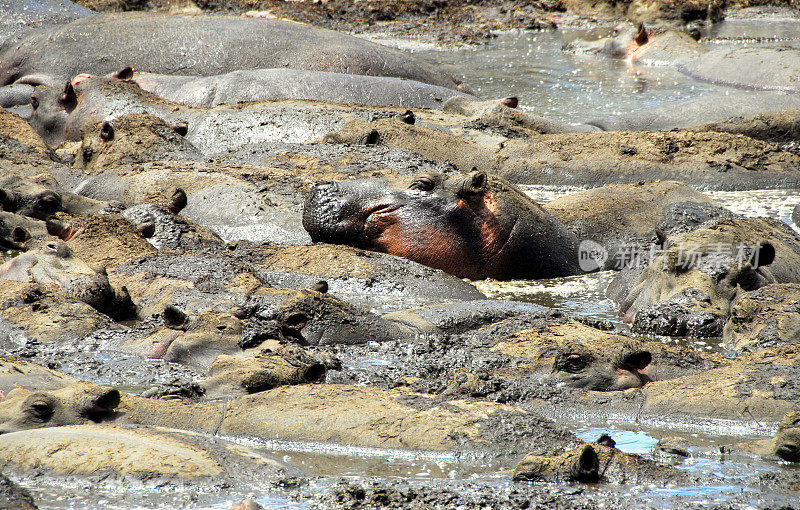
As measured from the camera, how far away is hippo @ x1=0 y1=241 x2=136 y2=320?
627 cm

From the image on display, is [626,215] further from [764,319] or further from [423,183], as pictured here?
[764,319]

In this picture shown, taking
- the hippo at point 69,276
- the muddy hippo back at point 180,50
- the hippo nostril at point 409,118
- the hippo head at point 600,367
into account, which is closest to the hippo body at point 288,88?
the muddy hippo back at point 180,50

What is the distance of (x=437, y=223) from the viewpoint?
7816mm

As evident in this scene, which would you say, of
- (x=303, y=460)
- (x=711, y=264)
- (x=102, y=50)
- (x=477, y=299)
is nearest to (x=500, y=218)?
(x=477, y=299)

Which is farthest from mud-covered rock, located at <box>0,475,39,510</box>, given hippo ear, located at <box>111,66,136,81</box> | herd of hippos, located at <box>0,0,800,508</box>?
hippo ear, located at <box>111,66,136,81</box>

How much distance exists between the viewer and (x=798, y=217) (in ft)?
29.2

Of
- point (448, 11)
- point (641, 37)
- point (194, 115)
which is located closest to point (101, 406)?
point (194, 115)

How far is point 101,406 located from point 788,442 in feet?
9.38

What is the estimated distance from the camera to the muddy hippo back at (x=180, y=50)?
536 inches

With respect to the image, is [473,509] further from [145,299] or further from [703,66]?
[703,66]

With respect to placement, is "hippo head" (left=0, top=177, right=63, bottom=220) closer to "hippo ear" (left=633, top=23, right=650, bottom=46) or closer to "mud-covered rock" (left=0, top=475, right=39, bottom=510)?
"mud-covered rock" (left=0, top=475, right=39, bottom=510)

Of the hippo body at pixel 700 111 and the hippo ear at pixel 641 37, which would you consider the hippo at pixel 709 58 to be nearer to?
the hippo ear at pixel 641 37

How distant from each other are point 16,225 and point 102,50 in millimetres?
6637

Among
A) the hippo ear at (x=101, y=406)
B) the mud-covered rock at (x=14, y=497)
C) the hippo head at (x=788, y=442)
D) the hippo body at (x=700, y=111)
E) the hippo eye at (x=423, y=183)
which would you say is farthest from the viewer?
the hippo body at (x=700, y=111)
